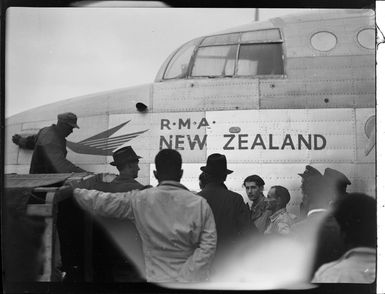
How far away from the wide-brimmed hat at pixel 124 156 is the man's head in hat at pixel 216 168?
48 centimetres

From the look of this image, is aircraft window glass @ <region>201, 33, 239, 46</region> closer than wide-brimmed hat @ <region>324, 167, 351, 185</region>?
No

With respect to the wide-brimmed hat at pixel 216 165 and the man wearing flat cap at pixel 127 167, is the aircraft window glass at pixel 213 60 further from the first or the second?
the man wearing flat cap at pixel 127 167

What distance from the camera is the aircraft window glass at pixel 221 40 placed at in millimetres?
4289

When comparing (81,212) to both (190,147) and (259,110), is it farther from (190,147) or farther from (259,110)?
(259,110)

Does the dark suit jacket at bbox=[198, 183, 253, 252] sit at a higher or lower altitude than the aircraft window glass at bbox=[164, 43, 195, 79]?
lower

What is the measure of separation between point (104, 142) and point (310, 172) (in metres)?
1.40

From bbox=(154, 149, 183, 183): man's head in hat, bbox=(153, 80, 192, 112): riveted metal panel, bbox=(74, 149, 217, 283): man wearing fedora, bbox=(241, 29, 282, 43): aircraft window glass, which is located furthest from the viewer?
bbox=(241, 29, 282, 43): aircraft window glass

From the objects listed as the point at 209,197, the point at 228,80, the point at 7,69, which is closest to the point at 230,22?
the point at 228,80

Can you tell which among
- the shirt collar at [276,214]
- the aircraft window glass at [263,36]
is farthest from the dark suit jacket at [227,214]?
the aircraft window glass at [263,36]

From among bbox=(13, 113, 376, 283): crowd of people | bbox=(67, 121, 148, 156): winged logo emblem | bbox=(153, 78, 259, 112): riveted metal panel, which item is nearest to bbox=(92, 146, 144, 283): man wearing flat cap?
bbox=(13, 113, 376, 283): crowd of people

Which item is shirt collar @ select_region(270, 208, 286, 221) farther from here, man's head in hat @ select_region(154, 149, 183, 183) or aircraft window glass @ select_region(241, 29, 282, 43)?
aircraft window glass @ select_region(241, 29, 282, 43)

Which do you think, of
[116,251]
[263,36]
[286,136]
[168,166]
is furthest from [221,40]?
[116,251]

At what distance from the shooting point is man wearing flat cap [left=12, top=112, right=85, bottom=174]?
13.7ft

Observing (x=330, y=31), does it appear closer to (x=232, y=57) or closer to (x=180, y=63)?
(x=232, y=57)
